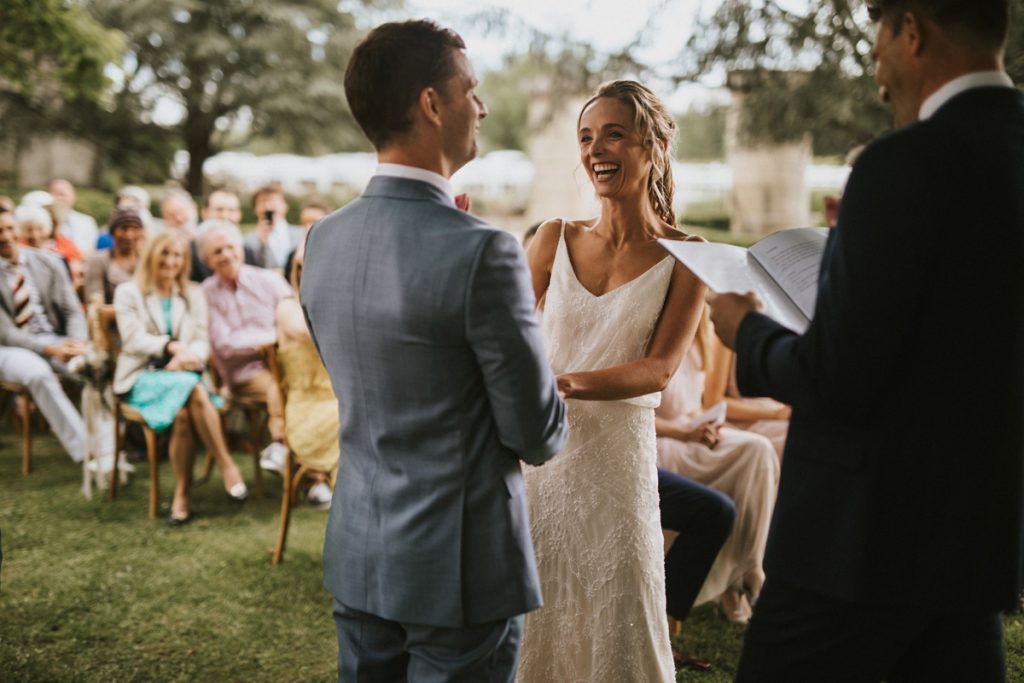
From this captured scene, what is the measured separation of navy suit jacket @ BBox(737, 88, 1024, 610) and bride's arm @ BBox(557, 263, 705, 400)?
0.77m

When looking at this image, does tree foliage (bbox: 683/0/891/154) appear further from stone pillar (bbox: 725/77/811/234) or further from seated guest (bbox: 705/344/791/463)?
stone pillar (bbox: 725/77/811/234)

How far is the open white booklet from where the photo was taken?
1.58 metres

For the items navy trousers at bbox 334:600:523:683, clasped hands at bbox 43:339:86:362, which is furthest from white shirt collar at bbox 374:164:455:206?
clasped hands at bbox 43:339:86:362

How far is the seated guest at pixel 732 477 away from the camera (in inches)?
146

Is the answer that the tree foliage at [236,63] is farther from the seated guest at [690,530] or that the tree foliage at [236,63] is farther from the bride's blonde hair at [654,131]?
the bride's blonde hair at [654,131]

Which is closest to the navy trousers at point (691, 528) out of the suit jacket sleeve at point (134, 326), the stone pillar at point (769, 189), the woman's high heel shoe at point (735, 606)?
the woman's high heel shoe at point (735, 606)

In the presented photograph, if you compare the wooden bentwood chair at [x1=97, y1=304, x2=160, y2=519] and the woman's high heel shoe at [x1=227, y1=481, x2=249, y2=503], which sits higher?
the wooden bentwood chair at [x1=97, y1=304, x2=160, y2=519]

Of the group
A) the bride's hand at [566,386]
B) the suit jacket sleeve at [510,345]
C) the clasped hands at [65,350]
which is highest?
the suit jacket sleeve at [510,345]

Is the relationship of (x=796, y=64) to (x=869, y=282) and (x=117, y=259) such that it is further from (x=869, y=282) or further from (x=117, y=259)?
(x=117, y=259)

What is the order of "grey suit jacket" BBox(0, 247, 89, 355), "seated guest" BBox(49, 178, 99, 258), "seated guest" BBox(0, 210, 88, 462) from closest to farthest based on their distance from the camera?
"seated guest" BBox(0, 210, 88, 462)
"grey suit jacket" BBox(0, 247, 89, 355)
"seated guest" BBox(49, 178, 99, 258)

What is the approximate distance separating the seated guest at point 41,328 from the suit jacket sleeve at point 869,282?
18.2 ft

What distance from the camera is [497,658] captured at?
1.62 meters

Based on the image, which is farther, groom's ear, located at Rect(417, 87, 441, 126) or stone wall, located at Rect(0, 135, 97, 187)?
stone wall, located at Rect(0, 135, 97, 187)

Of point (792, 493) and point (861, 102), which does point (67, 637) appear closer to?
point (792, 493)
